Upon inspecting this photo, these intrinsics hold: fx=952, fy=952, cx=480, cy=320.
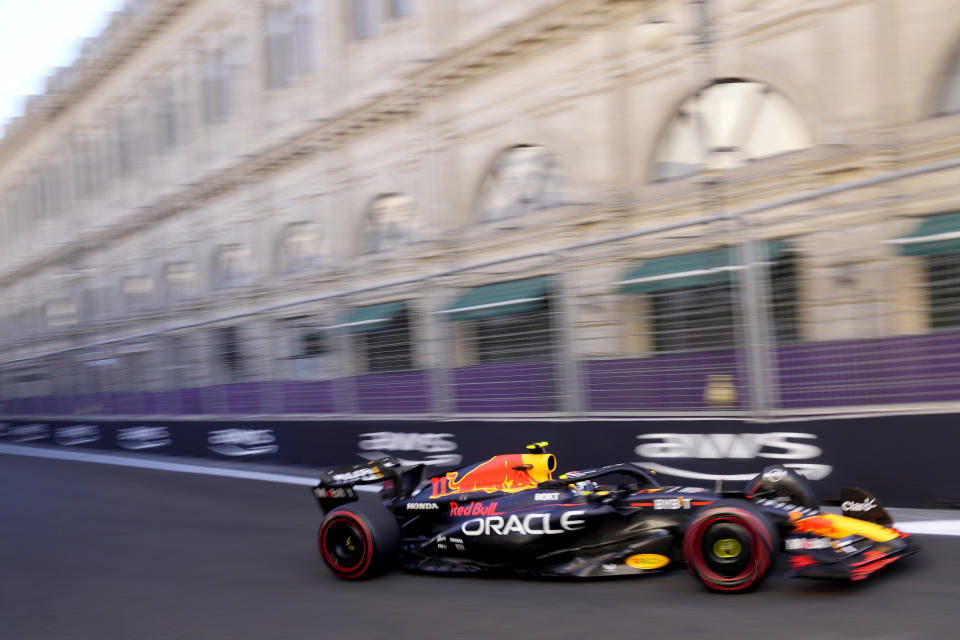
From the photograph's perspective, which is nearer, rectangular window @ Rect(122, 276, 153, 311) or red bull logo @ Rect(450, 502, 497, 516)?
red bull logo @ Rect(450, 502, 497, 516)

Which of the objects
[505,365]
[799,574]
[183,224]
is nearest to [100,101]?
[183,224]

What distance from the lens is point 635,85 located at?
16.2m

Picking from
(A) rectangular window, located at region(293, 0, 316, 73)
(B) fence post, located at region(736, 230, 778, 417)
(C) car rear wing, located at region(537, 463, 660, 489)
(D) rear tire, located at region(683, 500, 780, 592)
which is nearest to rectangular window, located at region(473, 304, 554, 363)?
(B) fence post, located at region(736, 230, 778, 417)

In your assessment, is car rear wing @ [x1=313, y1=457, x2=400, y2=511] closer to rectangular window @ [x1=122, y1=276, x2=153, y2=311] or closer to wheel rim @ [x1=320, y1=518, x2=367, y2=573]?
wheel rim @ [x1=320, y1=518, x2=367, y2=573]

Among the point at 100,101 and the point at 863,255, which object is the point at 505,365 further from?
the point at 100,101

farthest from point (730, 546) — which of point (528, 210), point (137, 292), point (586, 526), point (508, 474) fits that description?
point (137, 292)

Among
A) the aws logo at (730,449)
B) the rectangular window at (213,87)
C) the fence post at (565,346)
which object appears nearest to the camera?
the aws logo at (730,449)

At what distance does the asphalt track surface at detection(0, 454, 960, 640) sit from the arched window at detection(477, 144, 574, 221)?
31.9 ft

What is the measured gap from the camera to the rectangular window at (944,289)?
20.7 ft

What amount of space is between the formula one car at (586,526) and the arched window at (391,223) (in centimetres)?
1426

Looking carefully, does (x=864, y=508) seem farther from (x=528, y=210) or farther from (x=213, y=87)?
(x=213, y=87)

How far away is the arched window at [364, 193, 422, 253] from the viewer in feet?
68.8

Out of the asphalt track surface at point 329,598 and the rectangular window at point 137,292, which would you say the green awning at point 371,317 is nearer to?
the asphalt track surface at point 329,598

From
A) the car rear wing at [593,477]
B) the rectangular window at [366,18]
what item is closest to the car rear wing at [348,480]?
the car rear wing at [593,477]
